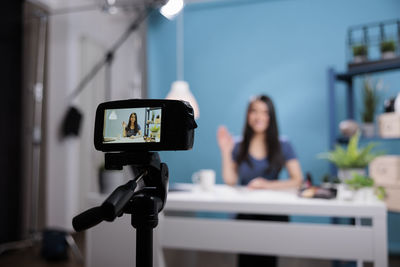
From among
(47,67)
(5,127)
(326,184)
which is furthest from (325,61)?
(5,127)

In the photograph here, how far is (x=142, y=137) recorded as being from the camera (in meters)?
0.41

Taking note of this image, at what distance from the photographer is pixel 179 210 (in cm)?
165

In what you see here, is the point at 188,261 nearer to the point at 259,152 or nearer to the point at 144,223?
the point at 259,152

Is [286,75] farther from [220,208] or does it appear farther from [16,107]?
[16,107]

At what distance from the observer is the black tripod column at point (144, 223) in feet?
1.28

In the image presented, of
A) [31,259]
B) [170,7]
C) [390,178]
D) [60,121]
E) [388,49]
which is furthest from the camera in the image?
[60,121]

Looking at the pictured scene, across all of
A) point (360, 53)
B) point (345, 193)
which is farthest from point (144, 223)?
point (360, 53)

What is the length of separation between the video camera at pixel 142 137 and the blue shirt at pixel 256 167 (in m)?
1.59

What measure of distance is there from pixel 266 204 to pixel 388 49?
121 cm

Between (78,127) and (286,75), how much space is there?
1916mm

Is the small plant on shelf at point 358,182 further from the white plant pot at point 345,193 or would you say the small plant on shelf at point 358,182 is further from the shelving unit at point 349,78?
the shelving unit at point 349,78

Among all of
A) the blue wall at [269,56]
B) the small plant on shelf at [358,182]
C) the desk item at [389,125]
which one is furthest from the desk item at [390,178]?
the blue wall at [269,56]

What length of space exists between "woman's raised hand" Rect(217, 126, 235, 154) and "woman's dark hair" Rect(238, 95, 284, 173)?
92 millimetres

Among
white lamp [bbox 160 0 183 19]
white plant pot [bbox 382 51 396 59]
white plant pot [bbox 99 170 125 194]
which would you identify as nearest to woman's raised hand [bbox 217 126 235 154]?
white plant pot [bbox 99 170 125 194]
